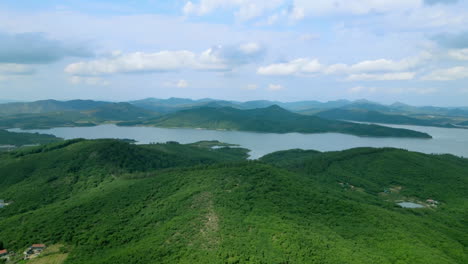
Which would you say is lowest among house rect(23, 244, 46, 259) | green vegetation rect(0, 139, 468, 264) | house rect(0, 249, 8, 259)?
house rect(0, 249, 8, 259)

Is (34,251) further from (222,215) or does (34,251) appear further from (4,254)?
(222,215)

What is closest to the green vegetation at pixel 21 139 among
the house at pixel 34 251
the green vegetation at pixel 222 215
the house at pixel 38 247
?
the green vegetation at pixel 222 215

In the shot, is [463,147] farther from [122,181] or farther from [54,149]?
[54,149]

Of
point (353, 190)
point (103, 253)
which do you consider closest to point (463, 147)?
point (353, 190)

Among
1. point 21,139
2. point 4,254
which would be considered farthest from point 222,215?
point 21,139

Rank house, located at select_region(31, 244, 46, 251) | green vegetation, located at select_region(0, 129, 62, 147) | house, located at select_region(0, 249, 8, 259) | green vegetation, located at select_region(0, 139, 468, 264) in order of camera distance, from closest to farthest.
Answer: green vegetation, located at select_region(0, 139, 468, 264), house, located at select_region(0, 249, 8, 259), house, located at select_region(31, 244, 46, 251), green vegetation, located at select_region(0, 129, 62, 147)

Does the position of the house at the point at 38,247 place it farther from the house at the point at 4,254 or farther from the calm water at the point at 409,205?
the calm water at the point at 409,205

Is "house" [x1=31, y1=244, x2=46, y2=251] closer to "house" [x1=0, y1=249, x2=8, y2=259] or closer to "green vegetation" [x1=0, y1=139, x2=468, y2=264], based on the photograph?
"green vegetation" [x1=0, y1=139, x2=468, y2=264]

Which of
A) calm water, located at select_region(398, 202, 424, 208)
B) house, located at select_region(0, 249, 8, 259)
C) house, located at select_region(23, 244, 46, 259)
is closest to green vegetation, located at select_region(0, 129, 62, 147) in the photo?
house, located at select_region(0, 249, 8, 259)

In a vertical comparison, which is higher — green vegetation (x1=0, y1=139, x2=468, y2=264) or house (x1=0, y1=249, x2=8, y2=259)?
green vegetation (x1=0, y1=139, x2=468, y2=264)
